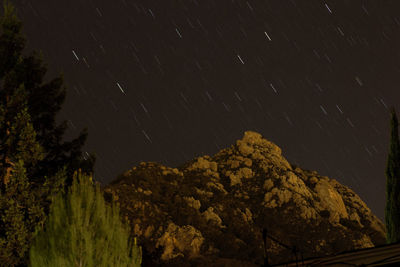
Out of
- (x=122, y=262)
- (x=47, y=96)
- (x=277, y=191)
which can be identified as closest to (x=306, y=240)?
(x=277, y=191)

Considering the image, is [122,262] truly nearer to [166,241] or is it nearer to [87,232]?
[87,232]

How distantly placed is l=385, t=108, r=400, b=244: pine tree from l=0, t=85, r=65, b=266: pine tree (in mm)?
12687

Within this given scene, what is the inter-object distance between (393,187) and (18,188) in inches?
556

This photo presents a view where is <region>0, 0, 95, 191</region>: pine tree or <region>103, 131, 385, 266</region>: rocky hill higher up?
<region>0, 0, 95, 191</region>: pine tree

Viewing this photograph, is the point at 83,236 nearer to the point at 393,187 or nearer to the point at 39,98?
the point at 39,98

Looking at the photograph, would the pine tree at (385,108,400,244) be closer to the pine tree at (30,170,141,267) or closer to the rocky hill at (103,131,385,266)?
the pine tree at (30,170,141,267)

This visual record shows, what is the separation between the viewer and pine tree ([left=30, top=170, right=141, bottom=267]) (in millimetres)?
7836

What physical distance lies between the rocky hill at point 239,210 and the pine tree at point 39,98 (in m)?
31.6

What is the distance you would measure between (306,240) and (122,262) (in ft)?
156

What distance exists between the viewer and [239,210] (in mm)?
57656

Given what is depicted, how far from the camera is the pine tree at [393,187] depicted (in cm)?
1606

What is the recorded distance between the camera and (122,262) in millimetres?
8289

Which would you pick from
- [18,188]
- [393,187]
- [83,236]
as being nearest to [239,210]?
[393,187]

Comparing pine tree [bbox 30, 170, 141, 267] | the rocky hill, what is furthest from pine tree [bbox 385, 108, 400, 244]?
the rocky hill
